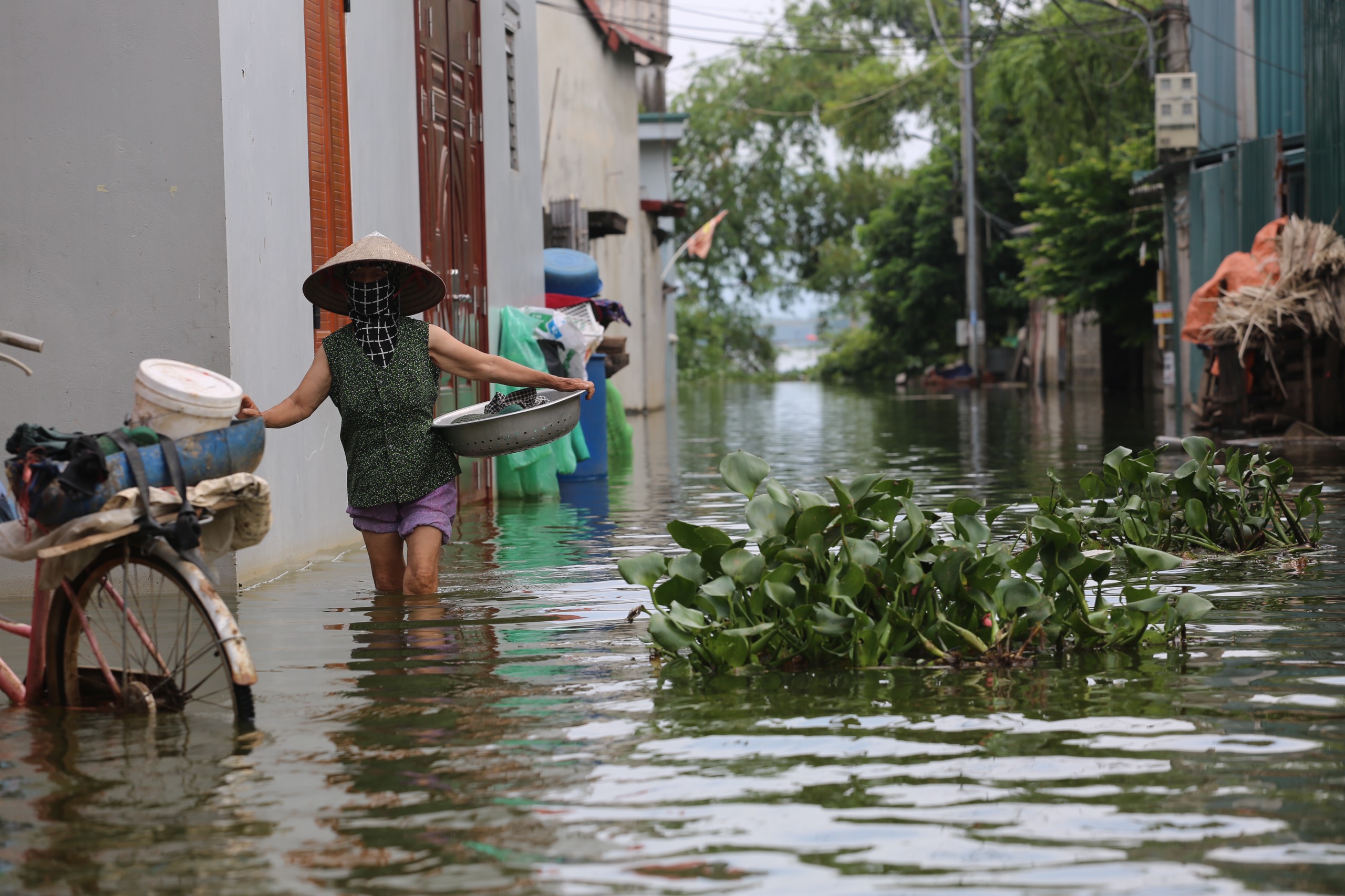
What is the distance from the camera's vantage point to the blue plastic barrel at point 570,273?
1697 cm

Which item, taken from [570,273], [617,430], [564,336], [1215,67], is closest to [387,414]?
[564,336]

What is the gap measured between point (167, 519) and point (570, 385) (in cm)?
247

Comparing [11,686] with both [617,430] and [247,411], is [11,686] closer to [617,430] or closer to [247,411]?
[247,411]

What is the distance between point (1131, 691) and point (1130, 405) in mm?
24050

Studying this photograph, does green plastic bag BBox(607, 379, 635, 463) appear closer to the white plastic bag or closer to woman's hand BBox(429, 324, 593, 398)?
the white plastic bag

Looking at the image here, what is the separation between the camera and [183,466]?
4.81 m

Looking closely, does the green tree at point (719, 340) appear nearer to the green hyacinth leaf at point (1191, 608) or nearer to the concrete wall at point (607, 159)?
the concrete wall at point (607, 159)

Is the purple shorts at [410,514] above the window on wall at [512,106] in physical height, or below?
below

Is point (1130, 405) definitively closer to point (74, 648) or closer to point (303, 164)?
point (303, 164)

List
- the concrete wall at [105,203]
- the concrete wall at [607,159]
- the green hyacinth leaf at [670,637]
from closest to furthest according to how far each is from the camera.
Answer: the green hyacinth leaf at [670,637], the concrete wall at [105,203], the concrete wall at [607,159]

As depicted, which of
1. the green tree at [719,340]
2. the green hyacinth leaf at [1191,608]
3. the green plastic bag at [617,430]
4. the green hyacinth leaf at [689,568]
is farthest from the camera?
the green tree at [719,340]

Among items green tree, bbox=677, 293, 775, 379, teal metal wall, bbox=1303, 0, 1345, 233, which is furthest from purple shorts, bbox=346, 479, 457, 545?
green tree, bbox=677, 293, 775, 379

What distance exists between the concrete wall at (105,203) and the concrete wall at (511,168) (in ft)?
19.1

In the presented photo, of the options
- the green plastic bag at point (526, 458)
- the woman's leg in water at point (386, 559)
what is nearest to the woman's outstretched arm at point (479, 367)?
the woman's leg in water at point (386, 559)
